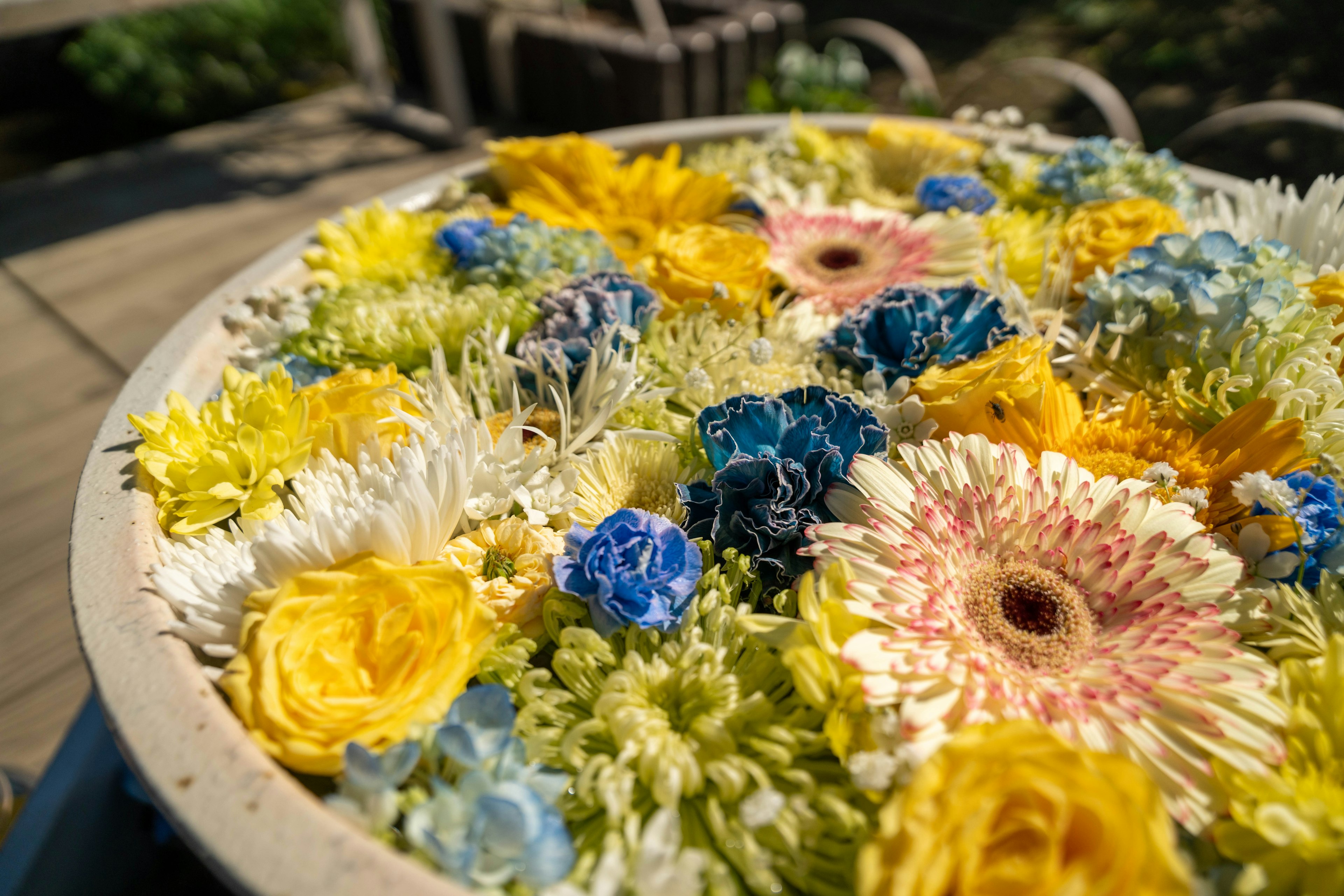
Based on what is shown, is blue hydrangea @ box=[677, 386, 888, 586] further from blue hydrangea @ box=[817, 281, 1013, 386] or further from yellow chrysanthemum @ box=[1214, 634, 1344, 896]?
yellow chrysanthemum @ box=[1214, 634, 1344, 896]

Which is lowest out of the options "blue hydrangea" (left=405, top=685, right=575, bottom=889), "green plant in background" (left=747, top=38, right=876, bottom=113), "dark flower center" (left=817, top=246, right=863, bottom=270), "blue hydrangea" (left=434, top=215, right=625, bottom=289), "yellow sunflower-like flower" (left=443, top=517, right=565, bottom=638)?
"green plant in background" (left=747, top=38, right=876, bottom=113)

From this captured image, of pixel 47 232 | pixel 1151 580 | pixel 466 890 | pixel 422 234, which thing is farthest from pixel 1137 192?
pixel 47 232

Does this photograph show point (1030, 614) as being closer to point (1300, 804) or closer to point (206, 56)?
point (1300, 804)

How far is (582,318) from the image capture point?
78 cm

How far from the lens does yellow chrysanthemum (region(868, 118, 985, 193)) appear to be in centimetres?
118

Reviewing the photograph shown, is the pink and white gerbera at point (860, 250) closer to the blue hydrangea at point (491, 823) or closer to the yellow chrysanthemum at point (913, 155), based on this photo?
the yellow chrysanthemum at point (913, 155)

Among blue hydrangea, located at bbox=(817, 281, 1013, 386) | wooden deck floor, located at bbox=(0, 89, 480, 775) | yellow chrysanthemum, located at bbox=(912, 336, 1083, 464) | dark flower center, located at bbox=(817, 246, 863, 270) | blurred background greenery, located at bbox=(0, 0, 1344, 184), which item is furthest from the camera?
blurred background greenery, located at bbox=(0, 0, 1344, 184)

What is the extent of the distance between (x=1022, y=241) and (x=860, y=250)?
0.61 ft

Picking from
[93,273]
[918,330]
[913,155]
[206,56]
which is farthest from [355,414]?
[206,56]

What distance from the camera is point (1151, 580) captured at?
1.80 ft

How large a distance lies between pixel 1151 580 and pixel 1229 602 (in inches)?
1.9

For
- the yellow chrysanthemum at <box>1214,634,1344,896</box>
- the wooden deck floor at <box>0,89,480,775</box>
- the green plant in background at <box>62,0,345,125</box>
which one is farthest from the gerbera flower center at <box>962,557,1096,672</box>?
the green plant in background at <box>62,0,345,125</box>

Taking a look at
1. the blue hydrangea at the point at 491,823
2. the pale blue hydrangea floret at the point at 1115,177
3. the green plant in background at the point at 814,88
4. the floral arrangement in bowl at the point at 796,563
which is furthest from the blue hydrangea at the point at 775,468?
the green plant in background at the point at 814,88

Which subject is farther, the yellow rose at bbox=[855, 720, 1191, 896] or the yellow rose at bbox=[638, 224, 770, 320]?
the yellow rose at bbox=[638, 224, 770, 320]
